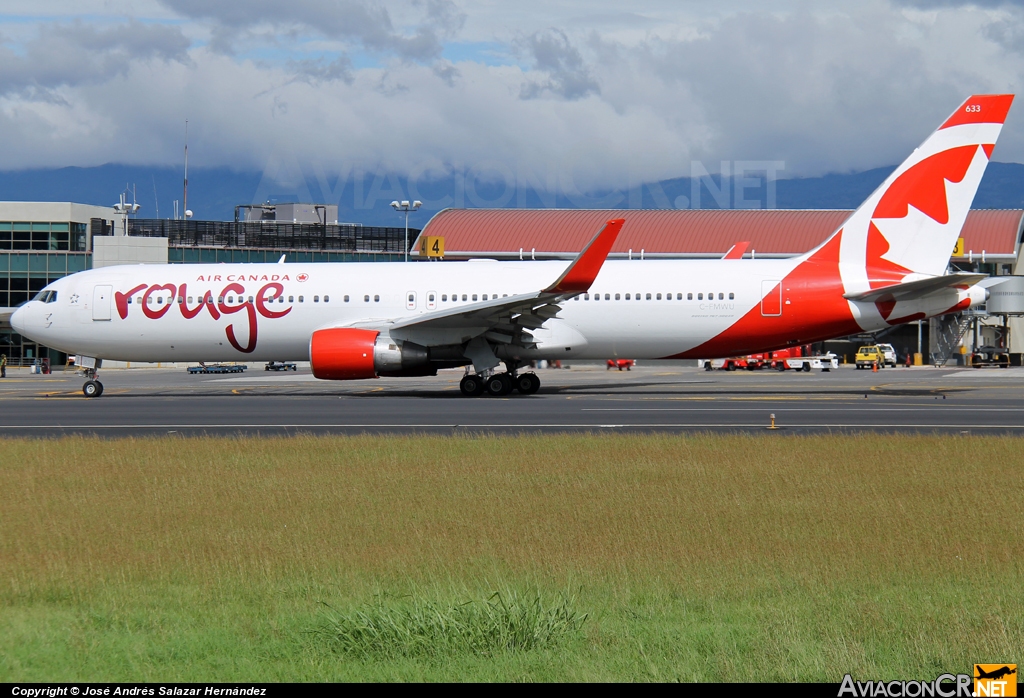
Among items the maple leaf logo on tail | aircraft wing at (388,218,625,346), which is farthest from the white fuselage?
the maple leaf logo on tail

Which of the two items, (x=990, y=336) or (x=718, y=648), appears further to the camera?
(x=990, y=336)

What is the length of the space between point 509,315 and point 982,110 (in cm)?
1377

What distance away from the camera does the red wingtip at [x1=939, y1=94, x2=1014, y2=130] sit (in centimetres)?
2658

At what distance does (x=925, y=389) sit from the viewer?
31766 mm

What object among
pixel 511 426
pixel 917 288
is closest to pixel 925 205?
pixel 917 288

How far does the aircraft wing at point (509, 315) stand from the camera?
25062 millimetres

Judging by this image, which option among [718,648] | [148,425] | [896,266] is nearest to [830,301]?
[896,266]

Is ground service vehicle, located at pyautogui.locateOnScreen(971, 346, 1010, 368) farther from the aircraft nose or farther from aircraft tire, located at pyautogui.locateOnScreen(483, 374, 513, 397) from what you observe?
the aircraft nose

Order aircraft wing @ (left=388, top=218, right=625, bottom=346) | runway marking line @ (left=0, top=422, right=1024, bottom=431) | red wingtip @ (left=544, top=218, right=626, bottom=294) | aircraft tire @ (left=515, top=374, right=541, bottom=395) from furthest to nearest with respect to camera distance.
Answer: aircraft tire @ (left=515, top=374, right=541, bottom=395), aircraft wing @ (left=388, top=218, right=625, bottom=346), red wingtip @ (left=544, top=218, right=626, bottom=294), runway marking line @ (left=0, top=422, right=1024, bottom=431)

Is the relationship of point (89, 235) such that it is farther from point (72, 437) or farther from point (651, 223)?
point (72, 437)

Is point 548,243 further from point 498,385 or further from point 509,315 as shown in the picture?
point 509,315

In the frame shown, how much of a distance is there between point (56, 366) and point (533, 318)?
5164 cm

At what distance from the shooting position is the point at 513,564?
8.12m

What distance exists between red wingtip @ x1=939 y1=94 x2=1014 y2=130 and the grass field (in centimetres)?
1535
